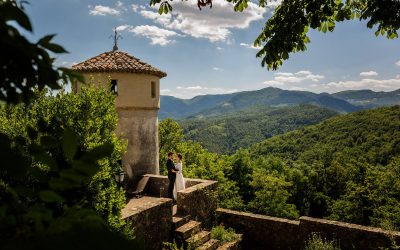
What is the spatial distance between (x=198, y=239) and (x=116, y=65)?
26.5 ft

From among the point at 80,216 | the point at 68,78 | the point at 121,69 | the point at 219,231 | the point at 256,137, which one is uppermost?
the point at 121,69

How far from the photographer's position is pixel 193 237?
10.0 metres

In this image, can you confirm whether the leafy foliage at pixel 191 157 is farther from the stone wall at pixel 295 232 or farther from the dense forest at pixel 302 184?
the stone wall at pixel 295 232

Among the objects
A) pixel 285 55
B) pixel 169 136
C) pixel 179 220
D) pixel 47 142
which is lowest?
pixel 179 220

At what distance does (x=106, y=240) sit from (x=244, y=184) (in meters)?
25.5

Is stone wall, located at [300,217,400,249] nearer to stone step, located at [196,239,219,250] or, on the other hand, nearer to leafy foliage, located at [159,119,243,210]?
stone step, located at [196,239,219,250]

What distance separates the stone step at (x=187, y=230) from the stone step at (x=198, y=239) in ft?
0.46

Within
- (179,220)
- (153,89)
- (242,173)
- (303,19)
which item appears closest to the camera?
(303,19)

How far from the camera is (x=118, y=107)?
1383 centimetres

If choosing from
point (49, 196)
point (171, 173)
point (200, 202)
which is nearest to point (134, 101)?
point (171, 173)

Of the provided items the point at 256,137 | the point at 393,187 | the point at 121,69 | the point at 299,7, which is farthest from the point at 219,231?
the point at 256,137

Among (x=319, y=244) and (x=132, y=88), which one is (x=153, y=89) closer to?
(x=132, y=88)

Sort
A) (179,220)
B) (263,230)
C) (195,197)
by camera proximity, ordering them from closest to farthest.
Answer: (179,220) → (195,197) → (263,230)

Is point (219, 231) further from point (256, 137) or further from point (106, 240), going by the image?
point (256, 137)
